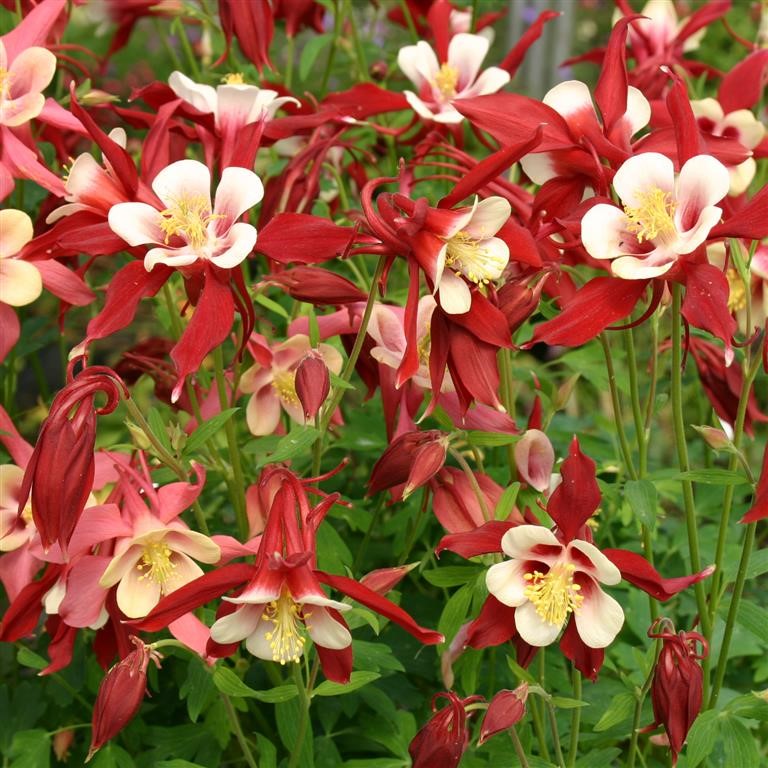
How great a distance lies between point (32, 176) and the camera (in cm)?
133

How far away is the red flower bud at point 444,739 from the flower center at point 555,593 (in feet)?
0.40

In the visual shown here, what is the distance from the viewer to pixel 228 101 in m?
1.36

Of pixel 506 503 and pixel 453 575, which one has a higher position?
pixel 506 503

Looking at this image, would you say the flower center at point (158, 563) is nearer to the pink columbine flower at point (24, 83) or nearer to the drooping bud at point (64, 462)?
the drooping bud at point (64, 462)

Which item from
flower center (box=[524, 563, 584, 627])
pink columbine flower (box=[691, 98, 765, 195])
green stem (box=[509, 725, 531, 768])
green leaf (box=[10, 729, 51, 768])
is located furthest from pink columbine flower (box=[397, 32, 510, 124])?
green leaf (box=[10, 729, 51, 768])

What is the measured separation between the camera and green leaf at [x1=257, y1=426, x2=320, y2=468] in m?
1.19

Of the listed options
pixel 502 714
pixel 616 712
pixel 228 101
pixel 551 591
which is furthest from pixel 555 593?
pixel 228 101

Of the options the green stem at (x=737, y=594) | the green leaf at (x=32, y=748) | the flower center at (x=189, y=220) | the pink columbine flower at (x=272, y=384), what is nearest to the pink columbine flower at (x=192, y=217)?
the flower center at (x=189, y=220)

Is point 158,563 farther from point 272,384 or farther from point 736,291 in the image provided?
point 736,291

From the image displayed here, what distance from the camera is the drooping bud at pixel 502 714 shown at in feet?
3.69

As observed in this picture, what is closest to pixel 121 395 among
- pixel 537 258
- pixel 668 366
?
pixel 537 258

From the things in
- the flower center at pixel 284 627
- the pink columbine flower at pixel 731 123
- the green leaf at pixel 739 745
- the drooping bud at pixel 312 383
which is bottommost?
the green leaf at pixel 739 745

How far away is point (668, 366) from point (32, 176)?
1.27 m

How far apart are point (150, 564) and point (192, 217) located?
1.16ft
